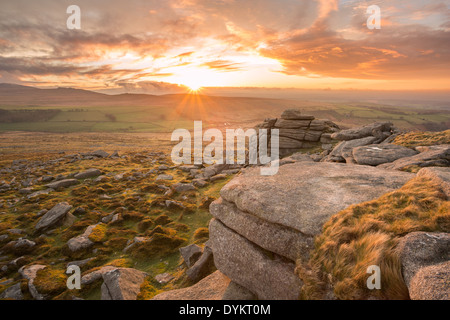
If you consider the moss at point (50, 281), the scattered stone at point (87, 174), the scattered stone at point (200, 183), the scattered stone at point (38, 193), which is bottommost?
the moss at point (50, 281)

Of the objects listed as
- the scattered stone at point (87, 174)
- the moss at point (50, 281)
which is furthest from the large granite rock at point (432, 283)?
the scattered stone at point (87, 174)

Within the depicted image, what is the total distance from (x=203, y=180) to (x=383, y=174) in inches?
873

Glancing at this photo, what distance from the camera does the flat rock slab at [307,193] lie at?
9023 mm

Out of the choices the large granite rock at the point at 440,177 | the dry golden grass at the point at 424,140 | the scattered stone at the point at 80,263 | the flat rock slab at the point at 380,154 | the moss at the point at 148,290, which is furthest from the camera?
the dry golden grass at the point at 424,140

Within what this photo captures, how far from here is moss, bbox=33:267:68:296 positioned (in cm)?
1154

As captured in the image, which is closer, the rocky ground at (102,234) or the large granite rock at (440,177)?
the large granite rock at (440,177)

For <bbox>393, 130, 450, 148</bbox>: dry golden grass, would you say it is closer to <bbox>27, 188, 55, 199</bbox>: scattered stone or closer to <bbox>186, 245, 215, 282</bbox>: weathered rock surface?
<bbox>186, 245, 215, 282</bbox>: weathered rock surface

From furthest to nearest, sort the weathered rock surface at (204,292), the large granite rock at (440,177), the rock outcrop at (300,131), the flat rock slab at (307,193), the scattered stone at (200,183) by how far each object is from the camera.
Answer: the rock outcrop at (300,131)
the scattered stone at (200,183)
the weathered rock surface at (204,292)
the flat rock slab at (307,193)
the large granite rock at (440,177)

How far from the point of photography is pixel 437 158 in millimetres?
16266

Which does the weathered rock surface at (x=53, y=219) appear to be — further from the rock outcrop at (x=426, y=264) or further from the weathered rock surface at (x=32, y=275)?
the rock outcrop at (x=426, y=264)

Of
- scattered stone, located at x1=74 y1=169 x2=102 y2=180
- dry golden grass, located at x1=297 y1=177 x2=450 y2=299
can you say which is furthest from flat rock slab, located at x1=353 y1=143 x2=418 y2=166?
scattered stone, located at x1=74 y1=169 x2=102 y2=180

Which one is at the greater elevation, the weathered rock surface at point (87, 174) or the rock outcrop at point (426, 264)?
the rock outcrop at point (426, 264)

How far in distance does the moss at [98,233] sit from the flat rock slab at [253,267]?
35.8 feet
